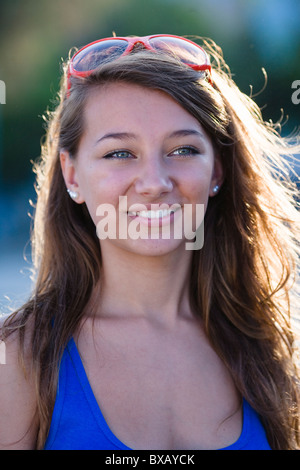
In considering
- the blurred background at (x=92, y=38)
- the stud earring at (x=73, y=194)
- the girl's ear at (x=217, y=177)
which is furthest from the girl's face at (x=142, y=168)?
the blurred background at (x=92, y=38)

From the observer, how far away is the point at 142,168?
2.16 m

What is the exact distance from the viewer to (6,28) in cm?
1035

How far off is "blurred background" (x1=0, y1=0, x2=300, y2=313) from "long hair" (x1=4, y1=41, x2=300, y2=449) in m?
5.94

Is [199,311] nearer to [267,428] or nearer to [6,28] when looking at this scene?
[267,428]

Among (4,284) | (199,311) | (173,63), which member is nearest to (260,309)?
(199,311)

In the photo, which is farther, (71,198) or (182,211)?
(71,198)

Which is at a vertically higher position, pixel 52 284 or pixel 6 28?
pixel 6 28

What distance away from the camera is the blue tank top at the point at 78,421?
198 cm

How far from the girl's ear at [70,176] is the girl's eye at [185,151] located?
1.34ft
